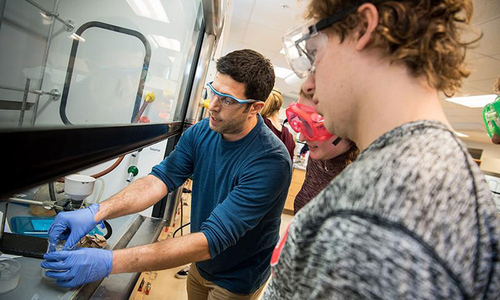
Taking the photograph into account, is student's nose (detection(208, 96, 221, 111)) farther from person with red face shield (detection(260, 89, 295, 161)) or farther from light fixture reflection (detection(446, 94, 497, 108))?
light fixture reflection (detection(446, 94, 497, 108))

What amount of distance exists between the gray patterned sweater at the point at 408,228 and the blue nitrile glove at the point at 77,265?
0.80 meters

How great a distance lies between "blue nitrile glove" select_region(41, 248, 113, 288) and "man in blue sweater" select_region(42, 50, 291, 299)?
36 mm

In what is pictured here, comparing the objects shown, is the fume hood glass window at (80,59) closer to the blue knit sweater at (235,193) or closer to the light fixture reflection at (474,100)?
the blue knit sweater at (235,193)

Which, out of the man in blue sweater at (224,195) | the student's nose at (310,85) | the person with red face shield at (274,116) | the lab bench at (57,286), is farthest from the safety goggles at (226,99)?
the person with red face shield at (274,116)

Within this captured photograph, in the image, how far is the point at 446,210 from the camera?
1.15 feet

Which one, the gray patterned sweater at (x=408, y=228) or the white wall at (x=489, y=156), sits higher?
the white wall at (x=489, y=156)

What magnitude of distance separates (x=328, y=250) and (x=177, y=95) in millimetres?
2401

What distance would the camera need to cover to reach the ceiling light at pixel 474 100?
6029mm

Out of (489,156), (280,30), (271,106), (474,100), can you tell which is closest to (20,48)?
(271,106)

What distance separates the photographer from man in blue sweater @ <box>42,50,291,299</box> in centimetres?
107

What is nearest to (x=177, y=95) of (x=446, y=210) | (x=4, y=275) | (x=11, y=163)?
(x=4, y=275)

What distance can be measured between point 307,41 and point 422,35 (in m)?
0.24

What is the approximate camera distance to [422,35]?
492 mm

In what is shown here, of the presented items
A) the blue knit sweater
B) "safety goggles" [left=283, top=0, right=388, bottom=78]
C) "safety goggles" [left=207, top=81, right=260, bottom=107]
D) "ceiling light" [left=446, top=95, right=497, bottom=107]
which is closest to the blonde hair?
the blue knit sweater
